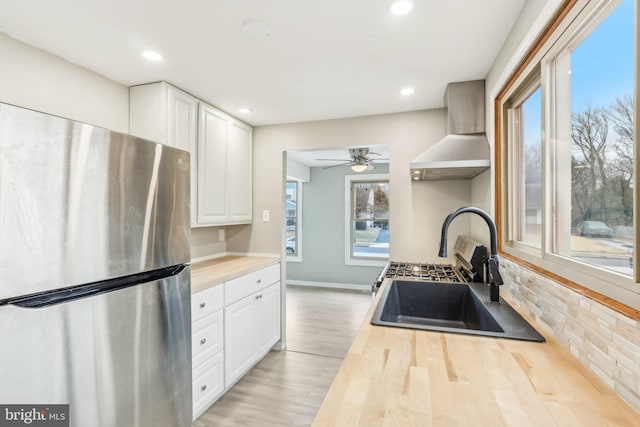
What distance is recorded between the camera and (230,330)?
231 centimetres

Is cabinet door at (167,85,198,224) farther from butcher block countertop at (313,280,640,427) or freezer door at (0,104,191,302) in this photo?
butcher block countertop at (313,280,640,427)

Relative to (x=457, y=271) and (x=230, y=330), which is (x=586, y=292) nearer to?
(x=457, y=271)

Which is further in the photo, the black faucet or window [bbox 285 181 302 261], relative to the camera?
window [bbox 285 181 302 261]

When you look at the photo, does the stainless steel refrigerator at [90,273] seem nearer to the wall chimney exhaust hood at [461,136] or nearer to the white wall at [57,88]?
the white wall at [57,88]

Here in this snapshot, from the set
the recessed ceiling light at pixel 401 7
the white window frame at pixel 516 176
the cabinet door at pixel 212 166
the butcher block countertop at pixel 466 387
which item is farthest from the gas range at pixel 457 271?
the cabinet door at pixel 212 166

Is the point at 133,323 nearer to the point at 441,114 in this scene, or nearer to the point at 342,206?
the point at 441,114

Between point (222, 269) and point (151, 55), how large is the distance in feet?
5.24

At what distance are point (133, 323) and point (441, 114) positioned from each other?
9.07 ft

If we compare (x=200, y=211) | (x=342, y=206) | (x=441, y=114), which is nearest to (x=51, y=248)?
(x=200, y=211)

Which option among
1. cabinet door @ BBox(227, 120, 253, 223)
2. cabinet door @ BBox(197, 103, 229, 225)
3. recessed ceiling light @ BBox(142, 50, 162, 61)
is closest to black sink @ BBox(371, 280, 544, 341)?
cabinet door @ BBox(197, 103, 229, 225)

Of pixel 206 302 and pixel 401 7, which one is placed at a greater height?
pixel 401 7

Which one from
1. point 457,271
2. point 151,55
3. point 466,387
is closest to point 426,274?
point 457,271

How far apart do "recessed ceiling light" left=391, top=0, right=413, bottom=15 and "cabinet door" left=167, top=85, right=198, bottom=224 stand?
5.56 ft

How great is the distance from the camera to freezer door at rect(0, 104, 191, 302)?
0.90 meters
